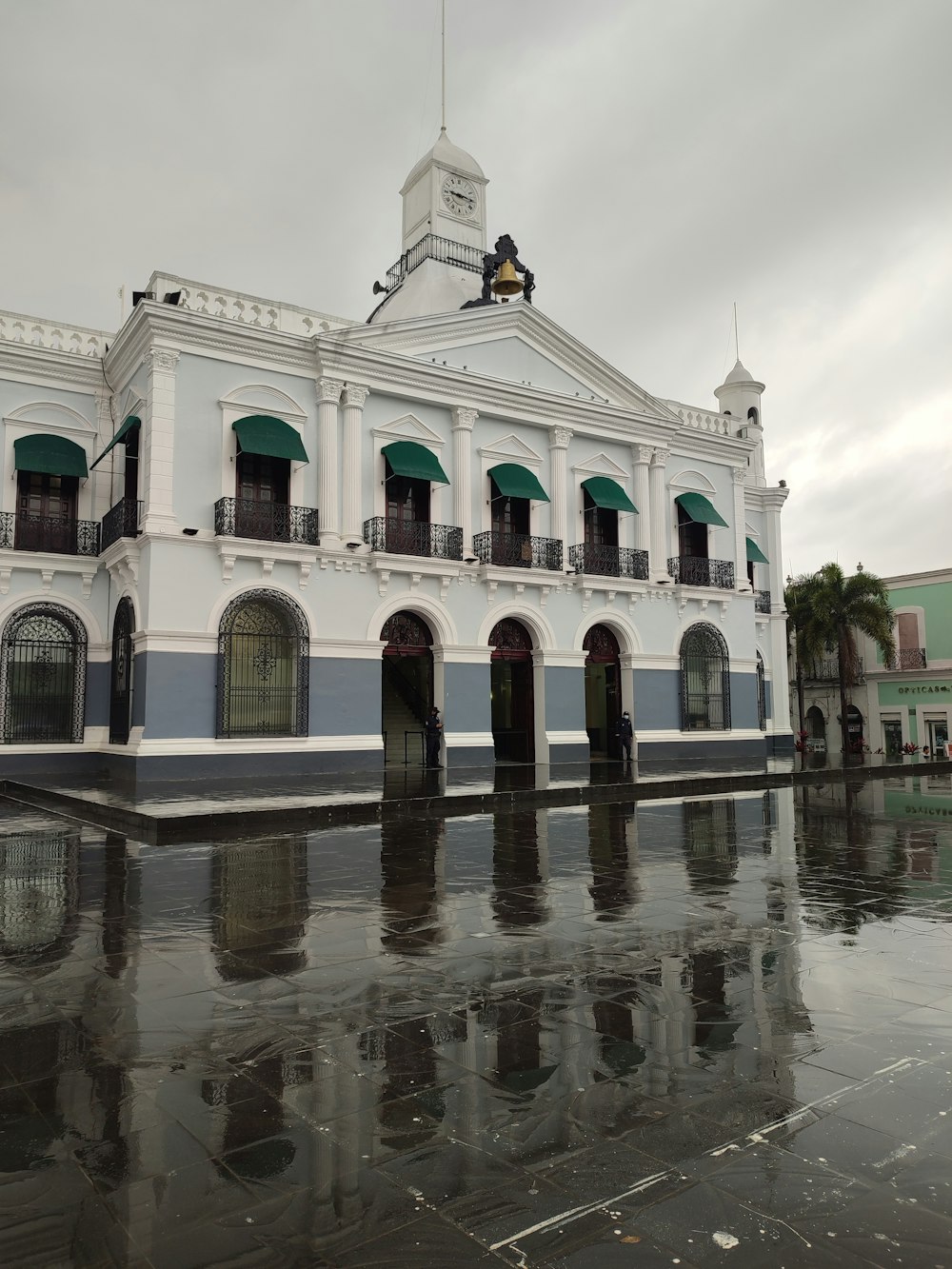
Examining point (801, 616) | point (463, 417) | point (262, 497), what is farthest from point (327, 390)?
point (801, 616)

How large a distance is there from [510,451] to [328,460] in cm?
468

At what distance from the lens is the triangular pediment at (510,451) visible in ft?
66.2

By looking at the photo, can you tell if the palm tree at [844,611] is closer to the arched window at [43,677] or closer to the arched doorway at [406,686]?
the arched doorway at [406,686]

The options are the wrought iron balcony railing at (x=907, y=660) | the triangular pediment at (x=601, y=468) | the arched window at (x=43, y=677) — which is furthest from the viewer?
the wrought iron balcony railing at (x=907, y=660)

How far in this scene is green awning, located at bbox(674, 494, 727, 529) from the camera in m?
22.9

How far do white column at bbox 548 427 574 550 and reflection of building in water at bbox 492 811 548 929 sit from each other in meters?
9.62

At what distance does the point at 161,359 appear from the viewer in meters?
16.3

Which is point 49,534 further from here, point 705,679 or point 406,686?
point 705,679

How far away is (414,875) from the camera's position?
801 cm

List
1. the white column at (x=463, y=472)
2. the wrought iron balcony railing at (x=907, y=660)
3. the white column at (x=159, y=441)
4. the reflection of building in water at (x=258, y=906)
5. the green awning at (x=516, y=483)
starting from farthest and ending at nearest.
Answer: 1. the wrought iron balcony railing at (x=907, y=660)
2. the green awning at (x=516, y=483)
3. the white column at (x=463, y=472)
4. the white column at (x=159, y=441)
5. the reflection of building in water at (x=258, y=906)

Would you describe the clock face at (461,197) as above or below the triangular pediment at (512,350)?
above

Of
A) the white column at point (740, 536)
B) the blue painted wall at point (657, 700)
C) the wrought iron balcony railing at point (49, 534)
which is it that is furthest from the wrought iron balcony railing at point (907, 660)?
the wrought iron balcony railing at point (49, 534)

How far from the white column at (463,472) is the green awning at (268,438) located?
3.73 metres

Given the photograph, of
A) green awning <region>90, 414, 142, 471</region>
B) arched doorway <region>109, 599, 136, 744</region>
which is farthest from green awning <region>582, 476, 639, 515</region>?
arched doorway <region>109, 599, 136, 744</region>
